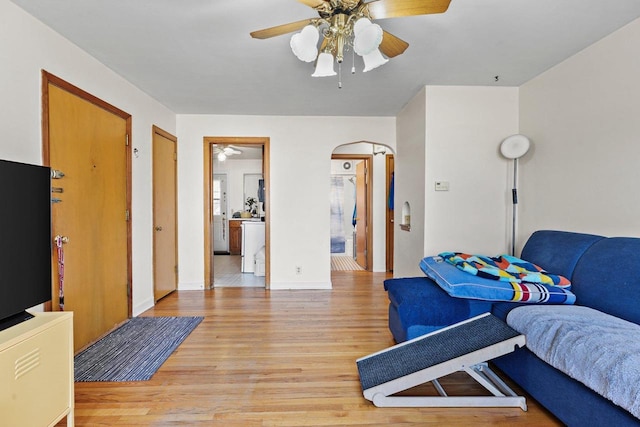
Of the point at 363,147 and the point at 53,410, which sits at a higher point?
the point at 363,147

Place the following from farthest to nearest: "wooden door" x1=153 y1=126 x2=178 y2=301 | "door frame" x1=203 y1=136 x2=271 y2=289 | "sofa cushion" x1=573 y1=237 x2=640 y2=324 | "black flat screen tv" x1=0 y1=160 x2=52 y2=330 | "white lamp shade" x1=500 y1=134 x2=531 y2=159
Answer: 1. "door frame" x1=203 y1=136 x2=271 y2=289
2. "wooden door" x1=153 y1=126 x2=178 y2=301
3. "white lamp shade" x1=500 y1=134 x2=531 y2=159
4. "sofa cushion" x1=573 y1=237 x2=640 y2=324
5. "black flat screen tv" x1=0 y1=160 x2=52 y2=330

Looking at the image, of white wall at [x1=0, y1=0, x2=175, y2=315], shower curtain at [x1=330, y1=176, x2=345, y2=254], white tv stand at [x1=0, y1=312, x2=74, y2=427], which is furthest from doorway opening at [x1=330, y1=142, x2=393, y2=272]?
white tv stand at [x1=0, y1=312, x2=74, y2=427]

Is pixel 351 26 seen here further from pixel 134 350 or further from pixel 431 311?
pixel 134 350

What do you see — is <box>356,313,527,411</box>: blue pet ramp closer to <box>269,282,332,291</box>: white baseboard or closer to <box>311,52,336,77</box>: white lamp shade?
<box>311,52,336,77</box>: white lamp shade

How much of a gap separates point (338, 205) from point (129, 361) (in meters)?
6.01

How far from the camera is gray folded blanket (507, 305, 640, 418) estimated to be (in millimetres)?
1256

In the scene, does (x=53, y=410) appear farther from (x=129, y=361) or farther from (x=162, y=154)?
(x=162, y=154)

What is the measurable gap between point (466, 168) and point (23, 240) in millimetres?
3535

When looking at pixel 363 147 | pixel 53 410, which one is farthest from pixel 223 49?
pixel 363 147

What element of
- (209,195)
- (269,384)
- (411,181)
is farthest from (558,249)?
(209,195)

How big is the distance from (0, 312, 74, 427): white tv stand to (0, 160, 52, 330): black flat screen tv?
0.34ft

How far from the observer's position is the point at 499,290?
6.93 feet

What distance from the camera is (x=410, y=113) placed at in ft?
12.2

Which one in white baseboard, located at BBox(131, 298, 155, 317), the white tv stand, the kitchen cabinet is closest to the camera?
the white tv stand
